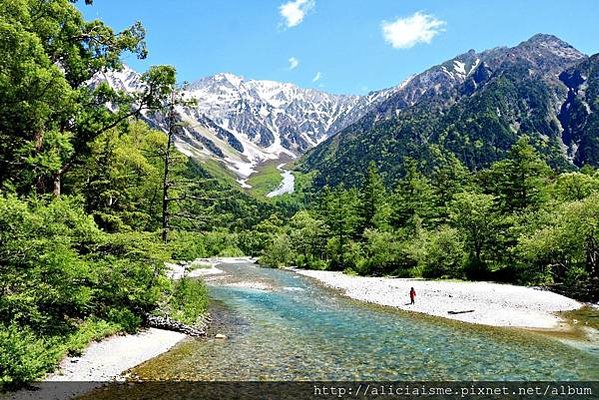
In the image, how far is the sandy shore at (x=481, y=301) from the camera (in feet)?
91.2

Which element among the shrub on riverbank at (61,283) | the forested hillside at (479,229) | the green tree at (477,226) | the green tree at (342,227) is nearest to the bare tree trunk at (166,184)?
the shrub on riverbank at (61,283)

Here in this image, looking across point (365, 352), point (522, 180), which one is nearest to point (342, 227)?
point (522, 180)

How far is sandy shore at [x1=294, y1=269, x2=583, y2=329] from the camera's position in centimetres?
2780

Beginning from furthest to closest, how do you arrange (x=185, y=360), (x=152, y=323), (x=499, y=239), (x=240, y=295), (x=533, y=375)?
(x=499, y=239) < (x=240, y=295) < (x=152, y=323) < (x=185, y=360) < (x=533, y=375)

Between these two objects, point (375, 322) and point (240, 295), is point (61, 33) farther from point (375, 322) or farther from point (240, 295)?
point (240, 295)

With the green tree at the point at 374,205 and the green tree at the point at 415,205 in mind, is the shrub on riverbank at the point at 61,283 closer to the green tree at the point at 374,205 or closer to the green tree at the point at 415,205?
the green tree at the point at 415,205

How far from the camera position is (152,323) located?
77.3ft

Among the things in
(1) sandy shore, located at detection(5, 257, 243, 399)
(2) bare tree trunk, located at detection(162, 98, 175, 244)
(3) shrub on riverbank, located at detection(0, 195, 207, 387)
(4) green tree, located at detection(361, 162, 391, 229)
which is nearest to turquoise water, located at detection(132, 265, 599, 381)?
(1) sandy shore, located at detection(5, 257, 243, 399)

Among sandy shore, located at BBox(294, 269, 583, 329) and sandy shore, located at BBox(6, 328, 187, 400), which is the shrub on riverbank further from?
sandy shore, located at BBox(294, 269, 583, 329)

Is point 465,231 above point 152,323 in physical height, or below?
above

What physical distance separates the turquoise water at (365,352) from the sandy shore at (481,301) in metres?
2.93

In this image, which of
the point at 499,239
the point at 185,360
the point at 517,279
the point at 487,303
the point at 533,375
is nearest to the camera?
the point at 533,375

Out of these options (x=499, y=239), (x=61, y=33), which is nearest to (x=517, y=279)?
(x=499, y=239)

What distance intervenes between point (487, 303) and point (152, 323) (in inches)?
991
